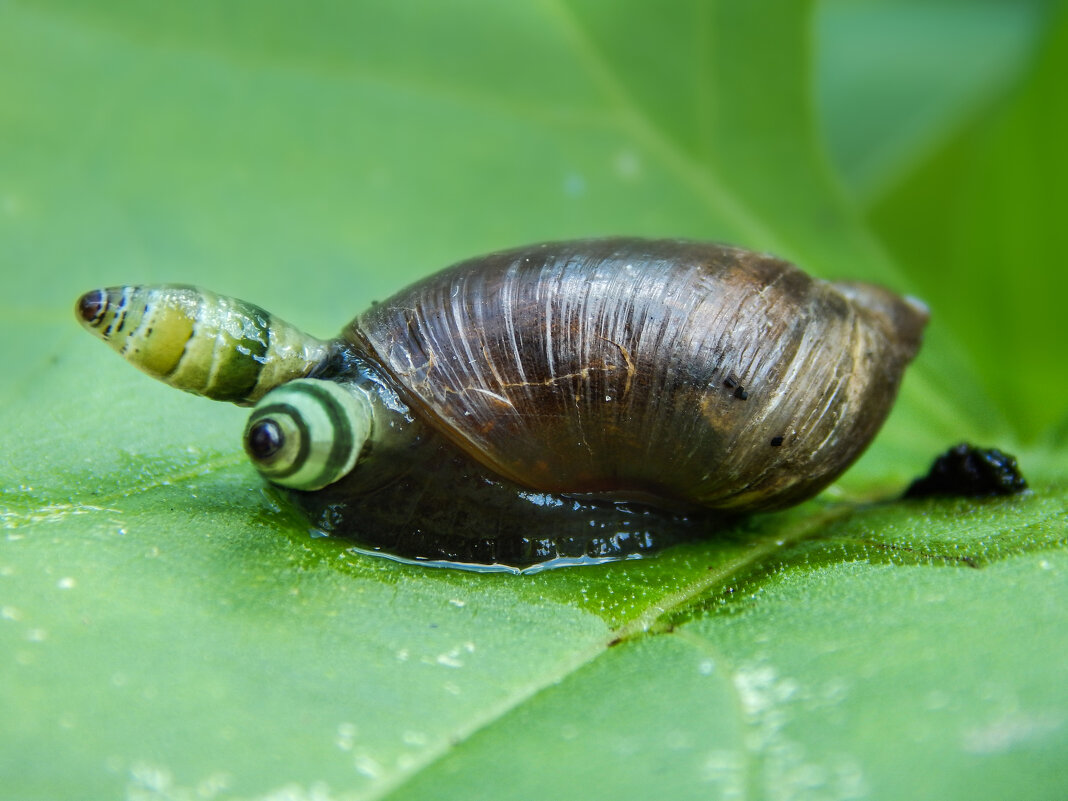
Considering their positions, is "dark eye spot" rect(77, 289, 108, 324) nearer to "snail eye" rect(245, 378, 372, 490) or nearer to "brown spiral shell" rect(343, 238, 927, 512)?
"snail eye" rect(245, 378, 372, 490)

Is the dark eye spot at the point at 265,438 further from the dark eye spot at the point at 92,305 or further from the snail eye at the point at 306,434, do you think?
the dark eye spot at the point at 92,305

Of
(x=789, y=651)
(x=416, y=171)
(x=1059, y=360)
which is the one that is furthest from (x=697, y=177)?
(x=789, y=651)

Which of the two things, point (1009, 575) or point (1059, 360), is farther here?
point (1059, 360)

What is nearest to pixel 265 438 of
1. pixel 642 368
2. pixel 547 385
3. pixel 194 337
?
pixel 194 337

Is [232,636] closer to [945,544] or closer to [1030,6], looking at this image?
[945,544]

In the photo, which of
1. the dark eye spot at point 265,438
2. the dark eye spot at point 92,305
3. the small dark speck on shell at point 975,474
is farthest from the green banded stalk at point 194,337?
the small dark speck on shell at point 975,474

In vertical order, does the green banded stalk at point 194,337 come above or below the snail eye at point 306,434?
above
